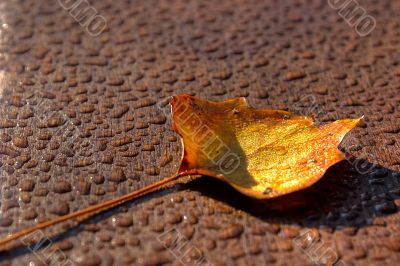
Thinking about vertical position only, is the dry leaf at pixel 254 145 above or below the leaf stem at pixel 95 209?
above

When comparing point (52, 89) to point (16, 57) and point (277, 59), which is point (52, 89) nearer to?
point (16, 57)

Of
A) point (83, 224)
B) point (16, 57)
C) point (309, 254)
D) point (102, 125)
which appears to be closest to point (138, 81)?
point (102, 125)

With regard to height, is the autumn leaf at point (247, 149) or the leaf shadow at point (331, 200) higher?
the autumn leaf at point (247, 149)

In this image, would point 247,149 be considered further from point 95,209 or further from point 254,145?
point 95,209

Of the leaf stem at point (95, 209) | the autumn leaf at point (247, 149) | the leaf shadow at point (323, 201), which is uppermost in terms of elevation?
the autumn leaf at point (247, 149)
